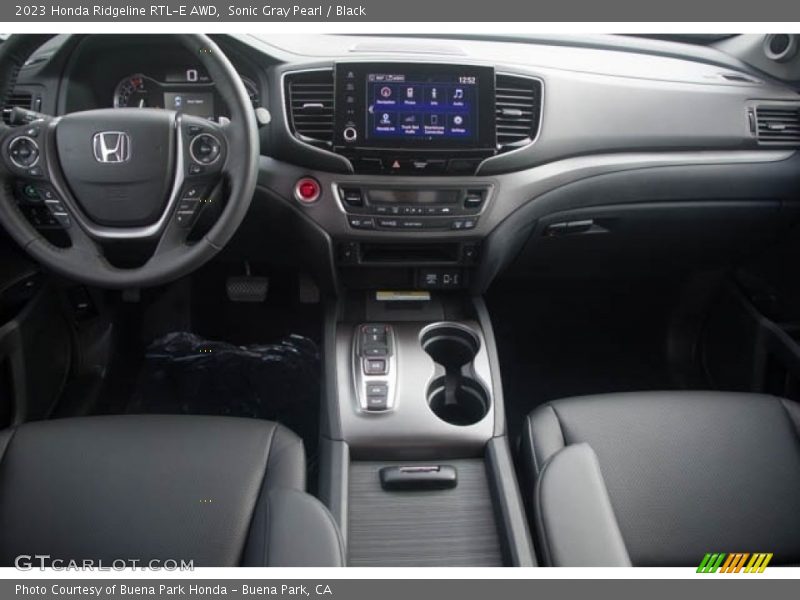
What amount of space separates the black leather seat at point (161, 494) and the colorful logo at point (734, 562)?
25.6 inches

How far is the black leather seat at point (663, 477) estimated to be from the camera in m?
1.07

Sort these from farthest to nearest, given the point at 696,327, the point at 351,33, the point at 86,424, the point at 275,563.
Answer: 1. the point at 696,327
2. the point at 351,33
3. the point at 86,424
4. the point at 275,563

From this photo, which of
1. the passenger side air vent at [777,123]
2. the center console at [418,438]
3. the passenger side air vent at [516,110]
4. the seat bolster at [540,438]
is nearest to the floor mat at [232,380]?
the center console at [418,438]

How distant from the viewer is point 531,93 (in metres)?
1.44

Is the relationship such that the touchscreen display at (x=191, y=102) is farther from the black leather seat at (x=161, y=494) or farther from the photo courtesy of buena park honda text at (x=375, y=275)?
the black leather seat at (x=161, y=494)

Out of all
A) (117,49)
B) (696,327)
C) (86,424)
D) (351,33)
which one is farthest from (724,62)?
(86,424)

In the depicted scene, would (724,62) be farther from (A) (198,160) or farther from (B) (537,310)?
(A) (198,160)

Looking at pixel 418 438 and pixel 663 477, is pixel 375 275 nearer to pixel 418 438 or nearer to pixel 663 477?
pixel 418 438

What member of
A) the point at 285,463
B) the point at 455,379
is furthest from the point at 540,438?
the point at 285,463

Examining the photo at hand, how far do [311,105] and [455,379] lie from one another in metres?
0.72

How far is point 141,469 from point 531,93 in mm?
1105

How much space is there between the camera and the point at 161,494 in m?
1.10

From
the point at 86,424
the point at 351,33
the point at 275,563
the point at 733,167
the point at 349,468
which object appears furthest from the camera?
the point at 733,167

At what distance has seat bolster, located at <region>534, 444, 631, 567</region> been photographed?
1008 millimetres
